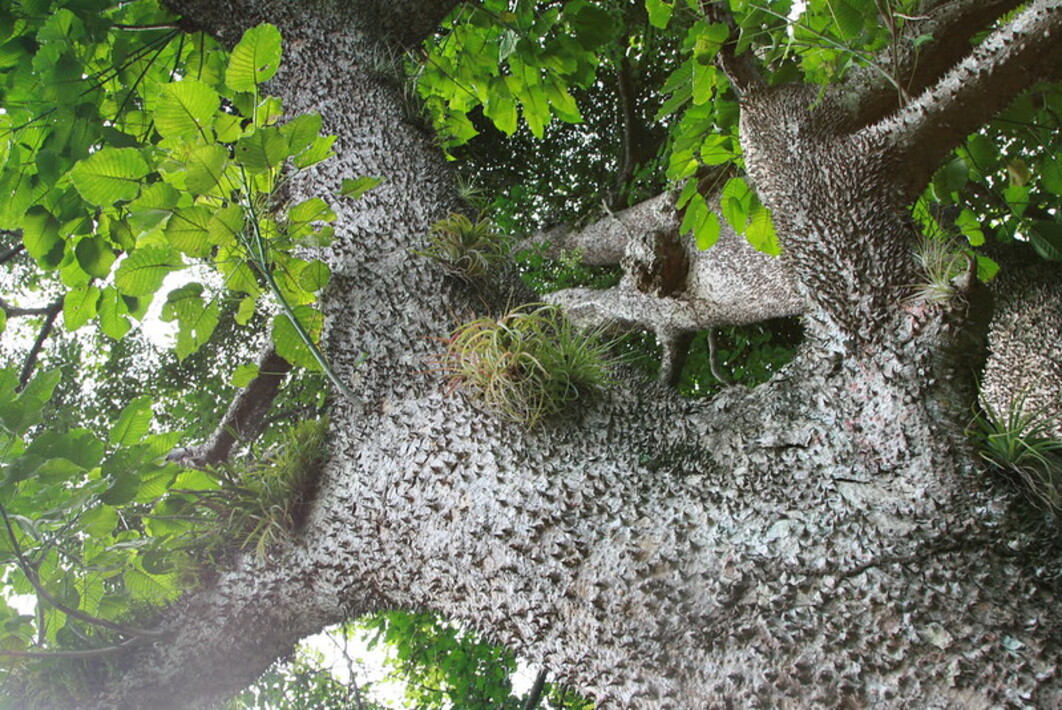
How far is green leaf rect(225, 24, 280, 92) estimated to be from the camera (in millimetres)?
1665

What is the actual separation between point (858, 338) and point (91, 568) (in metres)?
1.94

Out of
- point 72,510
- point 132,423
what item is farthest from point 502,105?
point 72,510

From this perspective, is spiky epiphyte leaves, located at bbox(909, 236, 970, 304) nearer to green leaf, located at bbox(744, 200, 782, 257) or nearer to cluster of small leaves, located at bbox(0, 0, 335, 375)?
green leaf, located at bbox(744, 200, 782, 257)

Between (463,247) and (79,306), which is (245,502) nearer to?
(463,247)

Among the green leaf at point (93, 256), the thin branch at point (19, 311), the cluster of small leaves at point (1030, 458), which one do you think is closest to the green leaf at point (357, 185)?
the green leaf at point (93, 256)

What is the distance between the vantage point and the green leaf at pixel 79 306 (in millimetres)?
2279

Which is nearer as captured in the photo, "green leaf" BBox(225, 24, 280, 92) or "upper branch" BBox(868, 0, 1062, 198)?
"upper branch" BBox(868, 0, 1062, 198)

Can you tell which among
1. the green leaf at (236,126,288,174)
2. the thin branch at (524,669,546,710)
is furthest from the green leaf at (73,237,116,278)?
the thin branch at (524,669,546,710)

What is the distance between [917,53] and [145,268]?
199cm

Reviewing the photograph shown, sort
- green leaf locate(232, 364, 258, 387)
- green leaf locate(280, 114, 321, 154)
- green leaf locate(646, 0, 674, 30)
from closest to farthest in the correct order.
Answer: green leaf locate(280, 114, 321, 154) → green leaf locate(232, 364, 258, 387) → green leaf locate(646, 0, 674, 30)

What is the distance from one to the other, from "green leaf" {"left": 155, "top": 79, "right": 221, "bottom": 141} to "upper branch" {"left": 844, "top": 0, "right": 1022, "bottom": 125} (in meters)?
1.52

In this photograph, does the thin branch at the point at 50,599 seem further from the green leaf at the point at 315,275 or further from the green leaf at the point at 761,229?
the green leaf at the point at 761,229

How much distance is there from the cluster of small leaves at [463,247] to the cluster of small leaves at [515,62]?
2.24ft

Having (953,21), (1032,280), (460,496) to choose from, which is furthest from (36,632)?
(1032,280)
